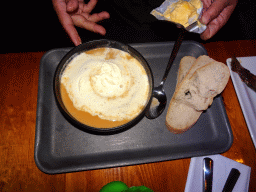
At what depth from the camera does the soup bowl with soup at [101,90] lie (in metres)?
0.87

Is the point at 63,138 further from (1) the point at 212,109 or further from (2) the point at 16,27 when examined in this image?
(2) the point at 16,27

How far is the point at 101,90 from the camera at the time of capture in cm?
89

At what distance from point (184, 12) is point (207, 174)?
1035 mm

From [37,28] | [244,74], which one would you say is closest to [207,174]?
[244,74]

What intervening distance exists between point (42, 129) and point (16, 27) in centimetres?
146

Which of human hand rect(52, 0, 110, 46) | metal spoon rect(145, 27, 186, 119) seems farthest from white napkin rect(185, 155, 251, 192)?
human hand rect(52, 0, 110, 46)

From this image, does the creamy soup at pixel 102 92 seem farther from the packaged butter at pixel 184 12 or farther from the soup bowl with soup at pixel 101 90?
the packaged butter at pixel 184 12

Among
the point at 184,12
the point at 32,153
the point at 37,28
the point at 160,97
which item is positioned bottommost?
the point at 32,153

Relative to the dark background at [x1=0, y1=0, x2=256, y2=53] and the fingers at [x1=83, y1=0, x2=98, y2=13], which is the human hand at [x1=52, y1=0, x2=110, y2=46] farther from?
the dark background at [x1=0, y1=0, x2=256, y2=53]

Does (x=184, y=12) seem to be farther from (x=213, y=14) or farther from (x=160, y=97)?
(x=160, y=97)

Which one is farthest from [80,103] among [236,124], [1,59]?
[236,124]

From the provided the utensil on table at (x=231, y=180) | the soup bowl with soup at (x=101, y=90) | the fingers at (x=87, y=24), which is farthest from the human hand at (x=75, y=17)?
the utensil on table at (x=231, y=180)

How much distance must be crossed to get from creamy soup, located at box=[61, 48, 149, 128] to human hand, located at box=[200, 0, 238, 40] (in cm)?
67

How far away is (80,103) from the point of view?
888 millimetres
